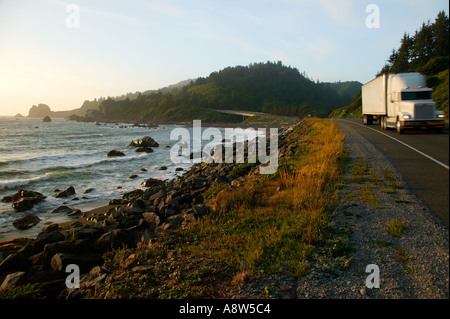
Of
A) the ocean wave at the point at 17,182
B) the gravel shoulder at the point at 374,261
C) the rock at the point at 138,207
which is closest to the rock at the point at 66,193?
the ocean wave at the point at 17,182

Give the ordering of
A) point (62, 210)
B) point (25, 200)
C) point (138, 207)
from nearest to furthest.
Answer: point (138, 207), point (62, 210), point (25, 200)

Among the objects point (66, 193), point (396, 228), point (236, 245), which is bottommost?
point (66, 193)

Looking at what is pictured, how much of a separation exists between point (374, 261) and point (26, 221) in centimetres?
1734

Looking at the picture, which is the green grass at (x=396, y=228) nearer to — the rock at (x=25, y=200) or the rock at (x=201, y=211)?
the rock at (x=201, y=211)

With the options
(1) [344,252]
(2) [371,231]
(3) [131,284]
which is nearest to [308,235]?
(1) [344,252]

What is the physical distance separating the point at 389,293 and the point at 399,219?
2.86 meters

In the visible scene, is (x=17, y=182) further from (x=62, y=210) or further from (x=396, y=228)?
(x=396, y=228)

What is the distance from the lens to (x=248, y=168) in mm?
18156

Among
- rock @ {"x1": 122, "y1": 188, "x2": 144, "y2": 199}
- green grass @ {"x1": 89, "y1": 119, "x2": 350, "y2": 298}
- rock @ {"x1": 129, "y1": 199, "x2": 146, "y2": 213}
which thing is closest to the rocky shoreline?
rock @ {"x1": 129, "y1": 199, "x2": 146, "y2": 213}

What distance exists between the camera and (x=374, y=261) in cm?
527

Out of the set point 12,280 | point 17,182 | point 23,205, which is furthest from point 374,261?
point 17,182

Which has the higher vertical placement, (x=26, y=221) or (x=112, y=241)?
(x=112, y=241)

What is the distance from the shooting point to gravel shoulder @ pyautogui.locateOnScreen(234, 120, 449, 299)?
4.27 metres
